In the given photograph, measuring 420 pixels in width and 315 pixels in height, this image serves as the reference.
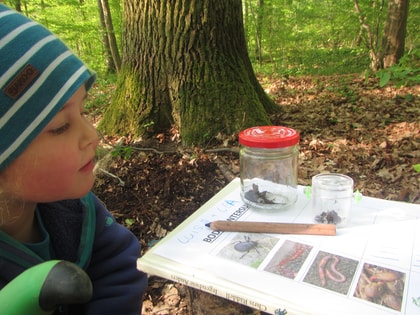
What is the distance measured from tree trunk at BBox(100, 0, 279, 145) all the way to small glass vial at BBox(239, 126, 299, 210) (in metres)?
1.47

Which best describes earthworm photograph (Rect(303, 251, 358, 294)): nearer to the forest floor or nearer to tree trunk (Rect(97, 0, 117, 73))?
the forest floor

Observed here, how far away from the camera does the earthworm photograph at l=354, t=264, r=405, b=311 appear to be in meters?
0.87

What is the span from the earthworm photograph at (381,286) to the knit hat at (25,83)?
1034mm

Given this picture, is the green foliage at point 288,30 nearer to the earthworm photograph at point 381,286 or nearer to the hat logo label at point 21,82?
the earthworm photograph at point 381,286

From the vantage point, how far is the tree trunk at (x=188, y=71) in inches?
121

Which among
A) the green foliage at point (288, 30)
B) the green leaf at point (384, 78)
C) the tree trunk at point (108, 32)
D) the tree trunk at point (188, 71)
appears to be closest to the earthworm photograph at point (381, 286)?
the tree trunk at point (188, 71)

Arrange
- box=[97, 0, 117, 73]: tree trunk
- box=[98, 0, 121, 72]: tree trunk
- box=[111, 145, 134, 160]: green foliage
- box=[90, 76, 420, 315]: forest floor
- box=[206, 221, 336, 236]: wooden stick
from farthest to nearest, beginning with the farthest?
box=[97, 0, 117, 73]: tree trunk
box=[98, 0, 121, 72]: tree trunk
box=[111, 145, 134, 160]: green foliage
box=[90, 76, 420, 315]: forest floor
box=[206, 221, 336, 236]: wooden stick

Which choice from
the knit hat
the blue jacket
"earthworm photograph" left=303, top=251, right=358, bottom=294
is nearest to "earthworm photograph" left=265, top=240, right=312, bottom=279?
"earthworm photograph" left=303, top=251, right=358, bottom=294

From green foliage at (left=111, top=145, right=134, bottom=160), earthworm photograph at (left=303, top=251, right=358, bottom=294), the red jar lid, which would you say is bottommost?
green foliage at (left=111, top=145, right=134, bottom=160)

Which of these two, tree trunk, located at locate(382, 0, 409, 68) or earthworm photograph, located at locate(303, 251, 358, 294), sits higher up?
tree trunk, located at locate(382, 0, 409, 68)

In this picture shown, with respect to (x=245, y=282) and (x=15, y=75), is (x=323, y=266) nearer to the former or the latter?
(x=245, y=282)

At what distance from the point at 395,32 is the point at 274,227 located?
611cm

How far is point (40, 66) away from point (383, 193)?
2.43 m

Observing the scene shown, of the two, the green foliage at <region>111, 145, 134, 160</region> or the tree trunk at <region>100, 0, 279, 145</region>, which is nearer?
the green foliage at <region>111, 145, 134, 160</region>
